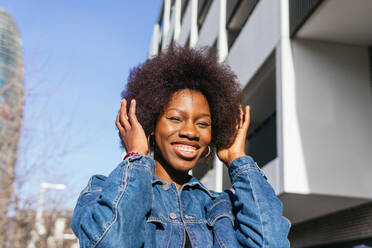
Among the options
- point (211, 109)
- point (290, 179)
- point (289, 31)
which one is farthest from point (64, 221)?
point (211, 109)

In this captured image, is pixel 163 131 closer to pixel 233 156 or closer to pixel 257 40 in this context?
pixel 233 156

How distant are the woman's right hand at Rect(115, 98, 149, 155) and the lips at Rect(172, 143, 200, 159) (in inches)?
7.3

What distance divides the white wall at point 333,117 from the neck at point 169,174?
5.11 meters

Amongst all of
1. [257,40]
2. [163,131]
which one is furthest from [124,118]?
[257,40]

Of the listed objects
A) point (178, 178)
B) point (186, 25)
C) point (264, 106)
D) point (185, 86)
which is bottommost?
point (178, 178)

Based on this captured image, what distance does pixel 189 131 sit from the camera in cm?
210

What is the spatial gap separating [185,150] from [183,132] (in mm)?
88

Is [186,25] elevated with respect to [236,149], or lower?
elevated

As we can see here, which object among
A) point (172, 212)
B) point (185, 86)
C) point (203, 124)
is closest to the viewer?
point (172, 212)

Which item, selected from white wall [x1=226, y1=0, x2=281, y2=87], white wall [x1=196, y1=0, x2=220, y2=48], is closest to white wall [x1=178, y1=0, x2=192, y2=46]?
white wall [x1=196, y1=0, x2=220, y2=48]

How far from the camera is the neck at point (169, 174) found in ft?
7.11

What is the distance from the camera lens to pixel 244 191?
6.48 ft

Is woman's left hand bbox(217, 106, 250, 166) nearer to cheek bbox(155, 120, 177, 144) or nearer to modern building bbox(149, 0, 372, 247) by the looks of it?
cheek bbox(155, 120, 177, 144)

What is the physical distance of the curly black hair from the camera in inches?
90.0
